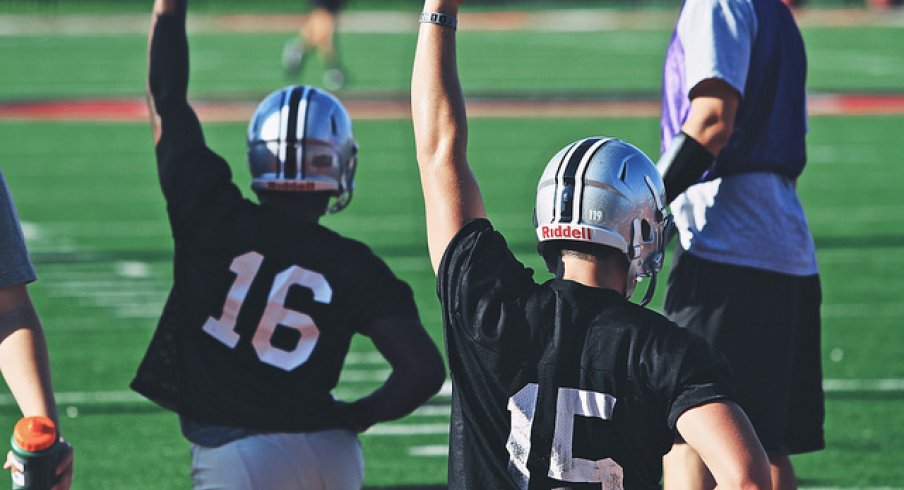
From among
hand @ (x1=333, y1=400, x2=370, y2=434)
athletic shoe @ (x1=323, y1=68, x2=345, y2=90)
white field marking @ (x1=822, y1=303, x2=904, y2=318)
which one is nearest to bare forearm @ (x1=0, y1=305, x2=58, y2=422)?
hand @ (x1=333, y1=400, x2=370, y2=434)

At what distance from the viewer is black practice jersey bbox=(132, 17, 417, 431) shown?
3992 millimetres

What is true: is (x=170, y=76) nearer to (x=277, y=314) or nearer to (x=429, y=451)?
(x=277, y=314)

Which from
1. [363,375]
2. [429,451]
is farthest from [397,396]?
[363,375]

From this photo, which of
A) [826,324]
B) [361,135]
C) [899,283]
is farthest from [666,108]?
[361,135]

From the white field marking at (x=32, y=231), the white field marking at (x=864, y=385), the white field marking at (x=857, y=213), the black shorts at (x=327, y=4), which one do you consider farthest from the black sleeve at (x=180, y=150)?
the black shorts at (x=327, y=4)

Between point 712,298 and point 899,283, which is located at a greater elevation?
point 712,298

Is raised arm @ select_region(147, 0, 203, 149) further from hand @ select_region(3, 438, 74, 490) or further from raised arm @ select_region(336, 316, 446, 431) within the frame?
hand @ select_region(3, 438, 74, 490)

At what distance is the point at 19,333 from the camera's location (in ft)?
12.0

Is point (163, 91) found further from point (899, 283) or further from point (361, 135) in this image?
point (361, 135)

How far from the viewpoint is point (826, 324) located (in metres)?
9.42

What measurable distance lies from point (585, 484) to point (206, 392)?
1361 millimetres

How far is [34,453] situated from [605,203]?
3.99ft

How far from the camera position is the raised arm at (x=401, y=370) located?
13.3 feet

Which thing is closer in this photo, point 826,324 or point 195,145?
point 195,145
